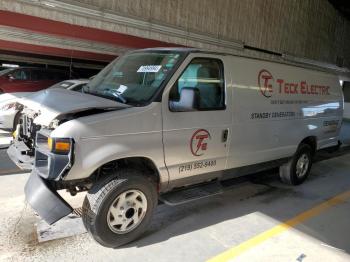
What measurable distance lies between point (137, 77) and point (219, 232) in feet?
6.97

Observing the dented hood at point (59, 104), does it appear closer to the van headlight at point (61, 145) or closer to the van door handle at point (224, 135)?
the van headlight at point (61, 145)

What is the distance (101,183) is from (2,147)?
5.03 meters

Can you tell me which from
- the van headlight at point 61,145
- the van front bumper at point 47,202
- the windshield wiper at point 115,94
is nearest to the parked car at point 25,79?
the windshield wiper at point 115,94

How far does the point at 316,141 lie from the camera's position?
6719 mm

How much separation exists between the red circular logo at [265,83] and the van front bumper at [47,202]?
10.5ft

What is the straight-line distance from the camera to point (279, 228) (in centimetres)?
457

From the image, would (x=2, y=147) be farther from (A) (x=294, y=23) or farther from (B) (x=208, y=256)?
(A) (x=294, y=23)

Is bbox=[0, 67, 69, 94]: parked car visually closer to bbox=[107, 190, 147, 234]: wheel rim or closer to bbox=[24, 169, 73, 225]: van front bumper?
bbox=[24, 169, 73, 225]: van front bumper

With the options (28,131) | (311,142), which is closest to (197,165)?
(28,131)

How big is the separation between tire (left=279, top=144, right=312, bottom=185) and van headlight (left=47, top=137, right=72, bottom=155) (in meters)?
4.16

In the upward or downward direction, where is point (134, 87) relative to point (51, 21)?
downward

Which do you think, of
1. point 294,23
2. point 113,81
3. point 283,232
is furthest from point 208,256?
point 294,23

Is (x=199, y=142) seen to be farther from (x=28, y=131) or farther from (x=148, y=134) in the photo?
(x=28, y=131)

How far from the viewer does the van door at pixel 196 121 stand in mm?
4051
